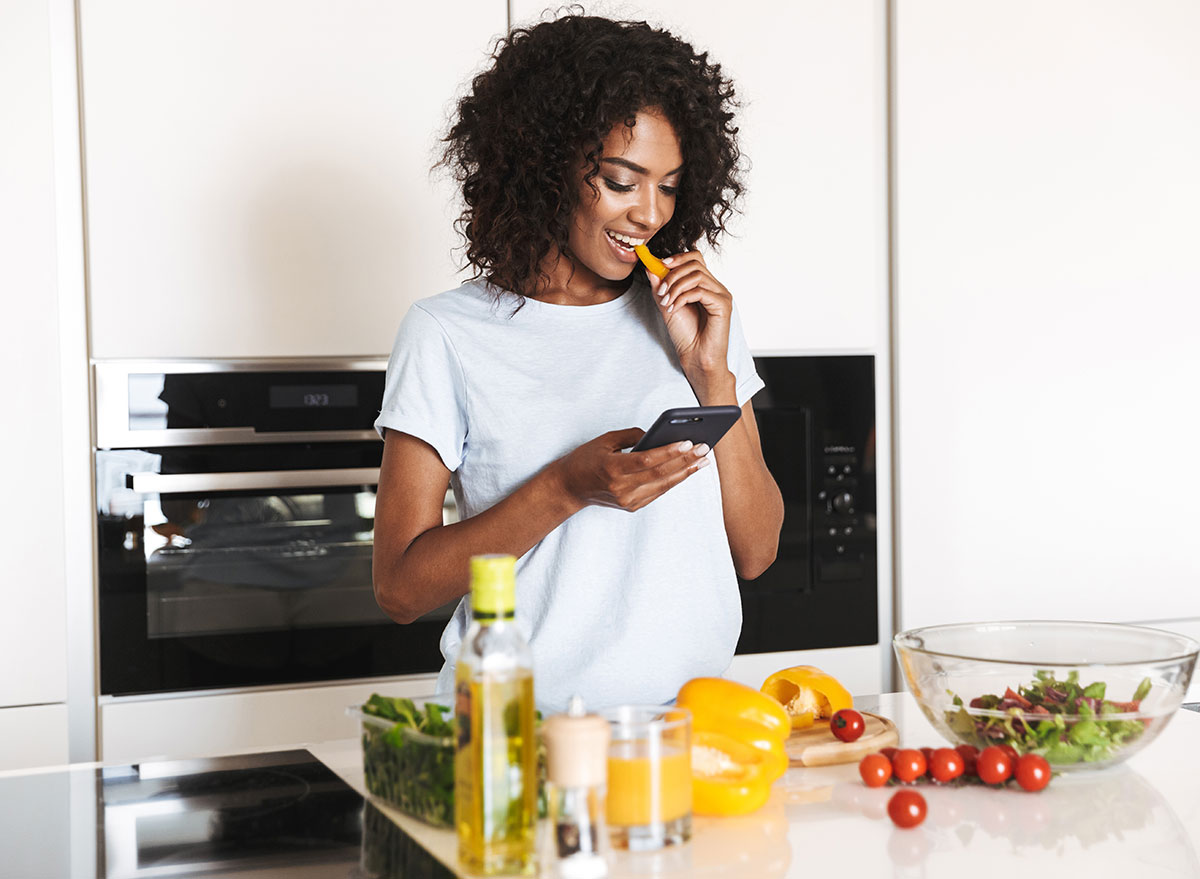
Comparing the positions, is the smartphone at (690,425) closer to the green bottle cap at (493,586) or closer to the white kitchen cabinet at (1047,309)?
the green bottle cap at (493,586)

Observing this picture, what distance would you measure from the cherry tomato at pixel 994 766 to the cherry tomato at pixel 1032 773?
0.4 inches

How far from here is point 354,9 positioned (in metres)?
2.10

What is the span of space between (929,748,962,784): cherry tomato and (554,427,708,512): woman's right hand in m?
0.33

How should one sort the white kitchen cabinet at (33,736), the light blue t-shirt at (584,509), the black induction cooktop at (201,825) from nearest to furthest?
the black induction cooktop at (201,825) < the light blue t-shirt at (584,509) < the white kitchen cabinet at (33,736)

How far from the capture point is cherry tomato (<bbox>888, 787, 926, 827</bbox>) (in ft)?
3.21

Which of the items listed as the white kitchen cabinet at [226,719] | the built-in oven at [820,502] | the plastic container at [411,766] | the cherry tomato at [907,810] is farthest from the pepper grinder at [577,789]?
the built-in oven at [820,502]

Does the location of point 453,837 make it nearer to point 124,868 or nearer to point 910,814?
point 124,868

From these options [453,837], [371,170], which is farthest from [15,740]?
[453,837]

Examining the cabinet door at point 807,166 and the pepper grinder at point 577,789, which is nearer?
the pepper grinder at point 577,789

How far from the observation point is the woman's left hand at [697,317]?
1.40 meters

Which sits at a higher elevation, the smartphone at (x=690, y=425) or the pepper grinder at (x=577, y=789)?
the smartphone at (x=690, y=425)

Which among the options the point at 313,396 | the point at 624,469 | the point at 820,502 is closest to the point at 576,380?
the point at 624,469

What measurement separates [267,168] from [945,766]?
1484 mm

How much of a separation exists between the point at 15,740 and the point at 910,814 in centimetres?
149
